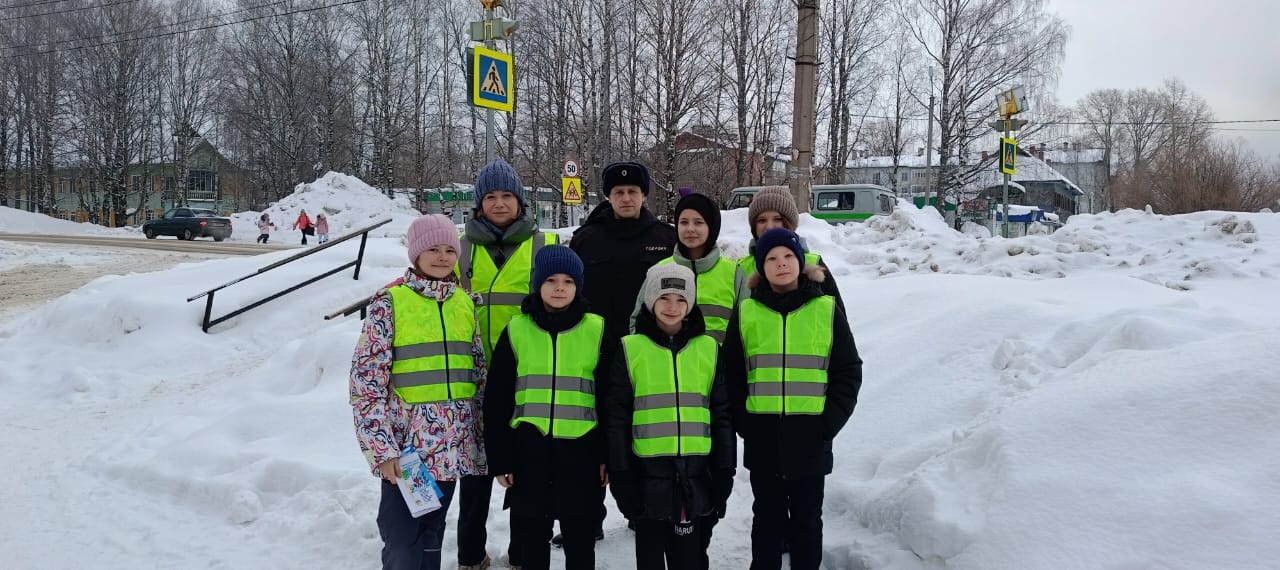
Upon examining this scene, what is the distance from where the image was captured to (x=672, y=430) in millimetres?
2641

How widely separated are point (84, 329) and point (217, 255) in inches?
451

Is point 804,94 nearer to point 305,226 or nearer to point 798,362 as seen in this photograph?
point 798,362

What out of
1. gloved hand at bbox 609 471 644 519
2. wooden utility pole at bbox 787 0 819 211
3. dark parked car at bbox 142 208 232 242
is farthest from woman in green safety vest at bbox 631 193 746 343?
dark parked car at bbox 142 208 232 242

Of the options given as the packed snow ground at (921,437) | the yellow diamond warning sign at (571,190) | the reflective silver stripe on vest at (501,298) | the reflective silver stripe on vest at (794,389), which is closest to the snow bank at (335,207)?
the yellow diamond warning sign at (571,190)

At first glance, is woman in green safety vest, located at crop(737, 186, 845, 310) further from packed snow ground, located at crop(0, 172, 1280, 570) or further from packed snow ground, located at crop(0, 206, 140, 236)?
packed snow ground, located at crop(0, 206, 140, 236)

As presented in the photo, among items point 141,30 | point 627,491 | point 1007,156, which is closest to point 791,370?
point 627,491

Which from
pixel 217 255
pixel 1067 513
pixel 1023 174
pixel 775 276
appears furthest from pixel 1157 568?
pixel 1023 174

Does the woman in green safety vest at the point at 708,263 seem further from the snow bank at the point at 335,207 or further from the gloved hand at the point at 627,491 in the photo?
the snow bank at the point at 335,207

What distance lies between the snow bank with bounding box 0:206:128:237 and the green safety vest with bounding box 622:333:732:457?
1358 inches

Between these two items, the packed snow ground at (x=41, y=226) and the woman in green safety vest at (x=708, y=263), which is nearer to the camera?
the woman in green safety vest at (x=708, y=263)

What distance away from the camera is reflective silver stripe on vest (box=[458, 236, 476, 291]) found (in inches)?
126

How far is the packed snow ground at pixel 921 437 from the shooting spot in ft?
8.52

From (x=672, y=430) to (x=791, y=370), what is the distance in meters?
0.52

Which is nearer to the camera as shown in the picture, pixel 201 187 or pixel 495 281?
pixel 495 281
